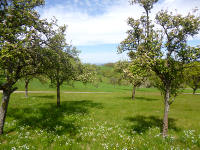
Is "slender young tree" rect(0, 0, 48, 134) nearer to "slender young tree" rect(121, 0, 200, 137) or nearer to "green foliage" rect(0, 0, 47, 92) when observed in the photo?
"green foliage" rect(0, 0, 47, 92)

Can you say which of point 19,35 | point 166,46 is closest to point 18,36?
point 19,35

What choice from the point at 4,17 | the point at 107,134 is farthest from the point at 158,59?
the point at 4,17

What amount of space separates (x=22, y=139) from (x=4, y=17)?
7.71m

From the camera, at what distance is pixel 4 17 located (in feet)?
24.2

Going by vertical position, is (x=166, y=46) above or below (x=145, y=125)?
above

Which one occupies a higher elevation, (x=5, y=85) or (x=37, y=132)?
(x=5, y=85)

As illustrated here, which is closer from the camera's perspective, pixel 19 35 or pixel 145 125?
pixel 19 35

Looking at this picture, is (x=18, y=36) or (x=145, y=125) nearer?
(x=18, y=36)

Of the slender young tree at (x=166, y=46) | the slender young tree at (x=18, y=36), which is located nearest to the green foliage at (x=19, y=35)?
the slender young tree at (x=18, y=36)

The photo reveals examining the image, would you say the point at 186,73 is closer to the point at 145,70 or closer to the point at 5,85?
the point at 145,70

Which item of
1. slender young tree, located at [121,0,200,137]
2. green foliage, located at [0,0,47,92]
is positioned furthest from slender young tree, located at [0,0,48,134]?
slender young tree, located at [121,0,200,137]

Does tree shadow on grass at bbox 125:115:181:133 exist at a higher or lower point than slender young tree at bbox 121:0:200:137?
lower

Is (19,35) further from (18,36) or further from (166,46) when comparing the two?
(166,46)

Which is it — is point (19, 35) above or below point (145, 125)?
above
